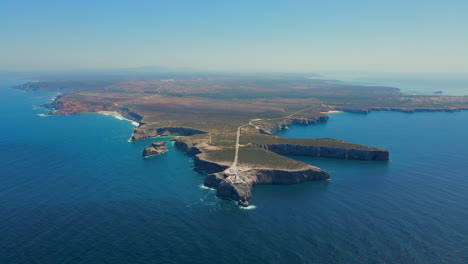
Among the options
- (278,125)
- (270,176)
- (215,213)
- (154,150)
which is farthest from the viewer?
Result: (278,125)

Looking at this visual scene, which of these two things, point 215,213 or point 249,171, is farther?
point 249,171

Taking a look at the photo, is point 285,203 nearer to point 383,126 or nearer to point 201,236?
point 201,236

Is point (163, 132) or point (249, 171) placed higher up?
point (249, 171)

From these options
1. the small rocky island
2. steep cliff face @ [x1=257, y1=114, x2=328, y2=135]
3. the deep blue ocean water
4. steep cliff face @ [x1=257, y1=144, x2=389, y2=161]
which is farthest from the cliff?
steep cliff face @ [x1=257, y1=114, x2=328, y2=135]

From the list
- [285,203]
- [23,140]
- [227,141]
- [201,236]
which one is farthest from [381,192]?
[23,140]

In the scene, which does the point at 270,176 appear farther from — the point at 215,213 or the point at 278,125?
the point at 278,125

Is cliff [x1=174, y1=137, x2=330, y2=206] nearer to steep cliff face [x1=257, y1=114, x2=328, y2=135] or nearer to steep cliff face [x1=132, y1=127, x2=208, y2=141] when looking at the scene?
steep cliff face [x1=132, y1=127, x2=208, y2=141]

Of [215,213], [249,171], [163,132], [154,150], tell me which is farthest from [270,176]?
[163,132]

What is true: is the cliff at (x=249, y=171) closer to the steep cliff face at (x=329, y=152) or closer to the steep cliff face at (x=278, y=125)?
the steep cliff face at (x=329, y=152)

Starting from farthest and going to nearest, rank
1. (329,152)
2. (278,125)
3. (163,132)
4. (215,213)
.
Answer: (278,125), (163,132), (329,152), (215,213)
